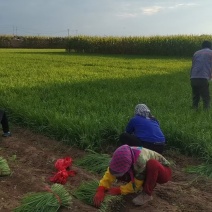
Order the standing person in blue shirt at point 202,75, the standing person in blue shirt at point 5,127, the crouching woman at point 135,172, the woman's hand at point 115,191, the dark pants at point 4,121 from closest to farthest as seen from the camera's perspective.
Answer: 1. the crouching woman at point 135,172
2. the woman's hand at point 115,191
3. the dark pants at point 4,121
4. the standing person in blue shirt at point 5,127
5. the standing person in blue shirt at point 202,75

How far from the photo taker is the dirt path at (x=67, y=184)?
385cm

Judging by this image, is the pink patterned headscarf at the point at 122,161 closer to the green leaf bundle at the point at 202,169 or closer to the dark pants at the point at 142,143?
the dark pants at the point at 142,143

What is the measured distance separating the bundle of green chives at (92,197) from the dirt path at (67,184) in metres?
0.08

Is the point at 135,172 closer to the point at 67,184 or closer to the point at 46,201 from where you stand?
the point at 46,201

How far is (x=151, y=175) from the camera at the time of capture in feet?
12.3

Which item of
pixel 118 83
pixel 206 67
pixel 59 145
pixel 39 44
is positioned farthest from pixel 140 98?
pixel 39 44

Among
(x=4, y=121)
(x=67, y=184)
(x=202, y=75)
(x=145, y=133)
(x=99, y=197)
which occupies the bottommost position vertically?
(x=67, y=184)

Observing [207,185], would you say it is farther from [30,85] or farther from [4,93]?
[30,85]

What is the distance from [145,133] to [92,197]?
4.19ft

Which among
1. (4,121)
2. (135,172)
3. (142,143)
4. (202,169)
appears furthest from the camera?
(4,121)

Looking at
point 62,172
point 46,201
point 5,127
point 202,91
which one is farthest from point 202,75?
point 46,201

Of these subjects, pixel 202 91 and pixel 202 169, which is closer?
pixel 202 169

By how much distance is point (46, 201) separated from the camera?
11.8 feet

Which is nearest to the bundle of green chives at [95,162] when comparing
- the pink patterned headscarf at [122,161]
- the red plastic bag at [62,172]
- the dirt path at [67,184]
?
the dirt path at [67,184]
